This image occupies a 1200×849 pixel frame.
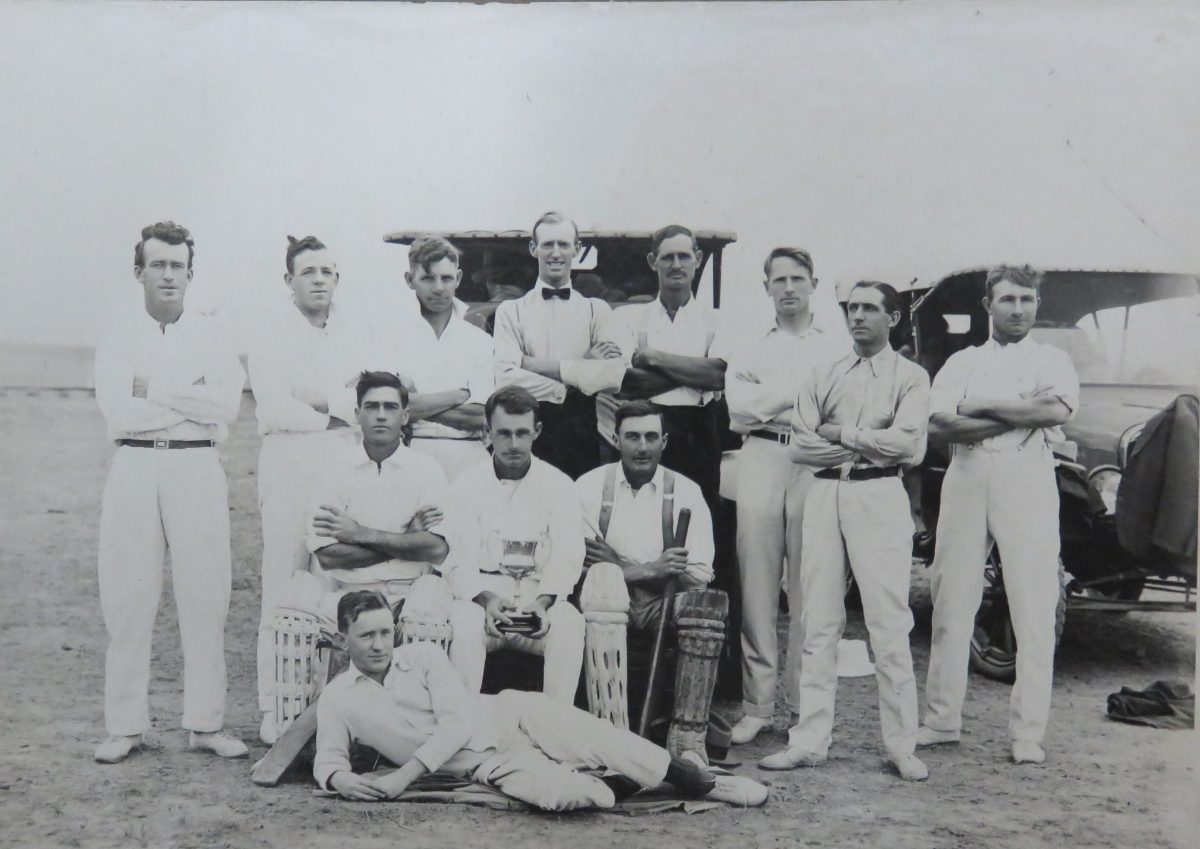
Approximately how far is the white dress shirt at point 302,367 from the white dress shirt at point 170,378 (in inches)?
4.0

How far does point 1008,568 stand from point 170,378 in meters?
3.27

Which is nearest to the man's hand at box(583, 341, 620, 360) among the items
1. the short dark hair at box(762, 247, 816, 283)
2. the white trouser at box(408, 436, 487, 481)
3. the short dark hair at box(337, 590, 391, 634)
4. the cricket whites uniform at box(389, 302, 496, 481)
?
the cricket whites uniform at box(389, 302, 496, 481)

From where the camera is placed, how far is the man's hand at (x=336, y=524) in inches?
160

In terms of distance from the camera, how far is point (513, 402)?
4094 millimetres

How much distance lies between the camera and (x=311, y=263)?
417 centimetres

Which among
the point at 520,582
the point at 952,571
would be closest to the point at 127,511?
the point at 520,582

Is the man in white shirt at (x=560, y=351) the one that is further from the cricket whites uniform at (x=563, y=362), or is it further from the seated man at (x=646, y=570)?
the seated man at (x=646, y=570)

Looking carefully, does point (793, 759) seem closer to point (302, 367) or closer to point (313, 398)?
point (313, 398)

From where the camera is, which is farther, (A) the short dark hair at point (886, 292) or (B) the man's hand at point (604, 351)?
(B) the man's hand at point (604, 351)

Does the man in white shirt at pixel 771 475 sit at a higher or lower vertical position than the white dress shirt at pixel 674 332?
lower

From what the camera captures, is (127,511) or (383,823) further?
(127,511)

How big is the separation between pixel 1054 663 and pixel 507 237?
2723mm

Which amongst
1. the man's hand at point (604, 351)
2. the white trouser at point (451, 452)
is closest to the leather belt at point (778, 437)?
the man's hand at point (604, 351)

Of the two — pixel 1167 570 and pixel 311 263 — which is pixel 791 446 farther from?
pixel 311 263
